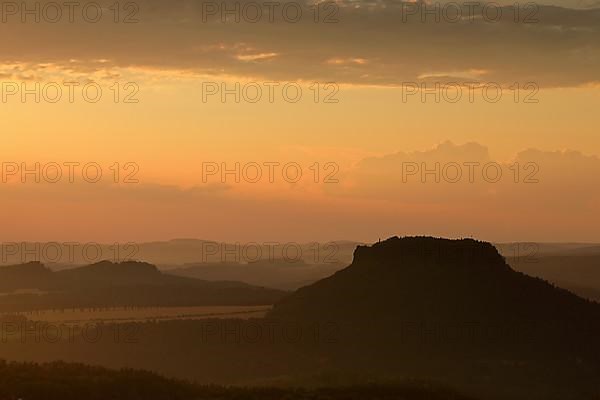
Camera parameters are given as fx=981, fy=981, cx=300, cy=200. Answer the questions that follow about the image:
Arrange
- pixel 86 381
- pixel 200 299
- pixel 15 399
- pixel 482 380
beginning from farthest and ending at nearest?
pixel 200 299 → pixel 482 380 → pixel 86 381 → pixel 15 399

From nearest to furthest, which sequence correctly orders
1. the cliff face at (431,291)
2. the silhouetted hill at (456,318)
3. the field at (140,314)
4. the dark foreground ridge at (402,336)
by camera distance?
1. the dark foreground ridge at (402,336)
2. the silhouetted hill at (456,318)
3. the cliff face at (431,291)
4. the field at (140,314)

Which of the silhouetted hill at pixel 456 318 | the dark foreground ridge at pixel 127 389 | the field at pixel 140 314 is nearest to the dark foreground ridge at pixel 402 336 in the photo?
the silhouetted hill at pixel 456 318

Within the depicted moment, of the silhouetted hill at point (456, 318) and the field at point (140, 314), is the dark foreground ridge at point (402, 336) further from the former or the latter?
the field at point (140, 314)

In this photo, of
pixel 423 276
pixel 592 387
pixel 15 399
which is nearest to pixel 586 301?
pixel 423 276

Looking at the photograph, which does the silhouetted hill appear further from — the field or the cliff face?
the field

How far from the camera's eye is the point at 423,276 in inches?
4717

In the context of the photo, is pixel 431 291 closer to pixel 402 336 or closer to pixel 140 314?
pixel 402 336

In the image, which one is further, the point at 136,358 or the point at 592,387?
the point at 136,358

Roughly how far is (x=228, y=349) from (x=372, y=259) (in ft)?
93.6

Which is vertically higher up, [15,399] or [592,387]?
[15,399]

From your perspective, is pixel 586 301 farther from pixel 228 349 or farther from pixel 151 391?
pixel 151 391

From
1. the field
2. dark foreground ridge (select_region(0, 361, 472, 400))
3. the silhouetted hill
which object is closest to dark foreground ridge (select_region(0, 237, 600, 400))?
the silhouetted hill

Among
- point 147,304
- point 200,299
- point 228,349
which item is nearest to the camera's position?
point 228,349

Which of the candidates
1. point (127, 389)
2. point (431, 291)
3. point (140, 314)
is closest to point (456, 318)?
point (431, 291)
